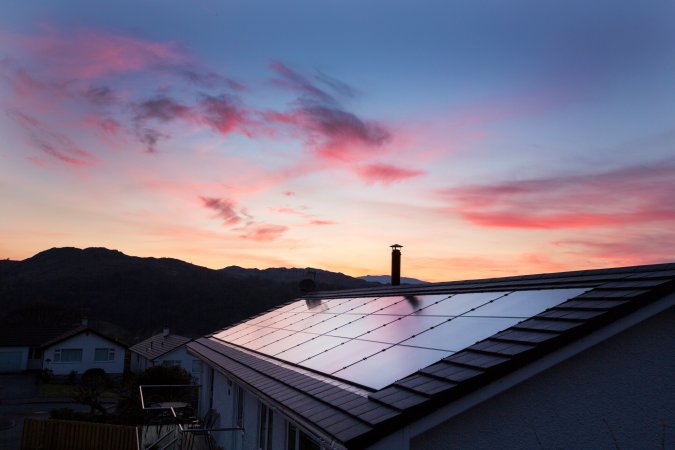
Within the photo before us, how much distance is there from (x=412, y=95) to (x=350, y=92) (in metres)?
3.38

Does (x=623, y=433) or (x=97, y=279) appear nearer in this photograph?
(x=623, y=433)

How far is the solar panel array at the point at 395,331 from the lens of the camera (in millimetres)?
9062

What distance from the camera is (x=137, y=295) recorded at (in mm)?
115625

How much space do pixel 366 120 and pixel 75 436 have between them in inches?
717

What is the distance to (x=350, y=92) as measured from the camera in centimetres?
2188

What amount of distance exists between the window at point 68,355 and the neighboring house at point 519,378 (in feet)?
174

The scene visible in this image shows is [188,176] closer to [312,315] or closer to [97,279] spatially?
[312,315]

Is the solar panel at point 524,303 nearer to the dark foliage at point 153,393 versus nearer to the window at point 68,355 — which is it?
the dark foliage at point 153,393

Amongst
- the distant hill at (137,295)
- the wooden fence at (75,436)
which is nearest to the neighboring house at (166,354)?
the wooden fence at (75,436)

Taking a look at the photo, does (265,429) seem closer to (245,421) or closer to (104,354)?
(245,421)

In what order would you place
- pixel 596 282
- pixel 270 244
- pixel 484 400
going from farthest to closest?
pixel 270 244 → pixel 596 282 → pixel 484 400

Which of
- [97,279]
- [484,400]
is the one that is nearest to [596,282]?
[484,400]

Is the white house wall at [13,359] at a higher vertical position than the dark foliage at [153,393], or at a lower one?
lower

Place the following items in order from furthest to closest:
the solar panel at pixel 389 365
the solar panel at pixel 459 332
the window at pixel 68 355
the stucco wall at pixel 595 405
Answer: the window at pixel 68 355, the solar panel at pixel 459 332, the solar panel at pixel 389 365, the stucco wall at pixel 595 405
